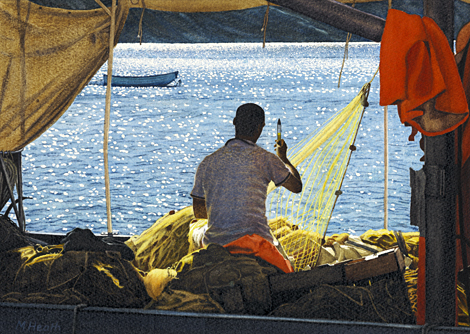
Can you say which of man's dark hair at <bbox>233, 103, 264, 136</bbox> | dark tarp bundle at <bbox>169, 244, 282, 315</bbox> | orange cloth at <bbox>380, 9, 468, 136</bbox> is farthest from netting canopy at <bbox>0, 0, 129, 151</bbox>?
orange cloth at <bbox>380, 9, 468, 136</bbox>

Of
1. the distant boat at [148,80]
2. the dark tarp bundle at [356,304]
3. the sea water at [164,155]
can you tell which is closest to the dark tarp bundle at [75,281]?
the dark tarp bundle at [356,304]

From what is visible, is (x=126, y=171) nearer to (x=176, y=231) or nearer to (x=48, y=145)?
(x=48, y=145)

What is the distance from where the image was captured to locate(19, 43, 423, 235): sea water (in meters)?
11.6

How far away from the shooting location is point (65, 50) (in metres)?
4.21

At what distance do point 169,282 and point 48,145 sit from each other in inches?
734

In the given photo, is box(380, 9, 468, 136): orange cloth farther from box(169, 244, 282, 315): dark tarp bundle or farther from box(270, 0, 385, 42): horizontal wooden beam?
box(169, 244, 282, 315): dark tarp bundle

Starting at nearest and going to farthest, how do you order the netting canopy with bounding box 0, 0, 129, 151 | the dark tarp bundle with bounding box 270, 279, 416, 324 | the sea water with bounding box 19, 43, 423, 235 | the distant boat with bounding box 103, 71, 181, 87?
1. the dark tarp bundle with bounding box 270, 279, 416, 324
2. the netting canopy with bounding box 0, 0, 129, 151
3. the sea water with bounding box 19, 43, 423, 235
4. the distant boat with bounding box 103, 71, 181, 87

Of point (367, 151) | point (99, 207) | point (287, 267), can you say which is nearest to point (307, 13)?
point (287, 267)

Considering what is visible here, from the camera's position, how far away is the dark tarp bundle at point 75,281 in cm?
272

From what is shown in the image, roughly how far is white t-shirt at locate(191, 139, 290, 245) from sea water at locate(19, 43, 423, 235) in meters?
2.93

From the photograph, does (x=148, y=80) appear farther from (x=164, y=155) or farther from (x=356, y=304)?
(x=356, y=304)

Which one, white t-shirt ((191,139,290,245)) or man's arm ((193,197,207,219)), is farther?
man's arm ((193,197,207,219))

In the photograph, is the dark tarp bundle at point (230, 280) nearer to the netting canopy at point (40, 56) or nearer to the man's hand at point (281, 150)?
the man's hand at point (281, 150)

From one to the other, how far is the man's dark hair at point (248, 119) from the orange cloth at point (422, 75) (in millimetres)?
666
